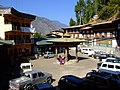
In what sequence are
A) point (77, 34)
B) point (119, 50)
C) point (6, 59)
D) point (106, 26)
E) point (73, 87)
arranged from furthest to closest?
1. point (77, 34)
2. point (106, 26)
3. point (119, 50)
4. point (6, 59)
5. point (73, 87)

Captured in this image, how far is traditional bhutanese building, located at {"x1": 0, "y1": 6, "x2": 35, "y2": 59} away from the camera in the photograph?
4057cm

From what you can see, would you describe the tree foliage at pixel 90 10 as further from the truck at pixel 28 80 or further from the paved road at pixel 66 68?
the truck at pixel 28 80

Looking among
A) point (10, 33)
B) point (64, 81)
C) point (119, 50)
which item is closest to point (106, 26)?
point (119, 50)

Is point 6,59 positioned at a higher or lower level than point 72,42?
lower

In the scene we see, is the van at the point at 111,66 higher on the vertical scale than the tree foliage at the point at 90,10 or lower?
lower

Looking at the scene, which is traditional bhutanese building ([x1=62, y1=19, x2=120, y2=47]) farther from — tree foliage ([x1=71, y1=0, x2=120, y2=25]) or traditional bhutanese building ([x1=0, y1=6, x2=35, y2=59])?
traditional bhutanese building ([x1=0, y1=6, x2=35, y2=59])

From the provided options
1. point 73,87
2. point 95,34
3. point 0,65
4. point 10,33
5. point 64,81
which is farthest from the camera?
point 95,34

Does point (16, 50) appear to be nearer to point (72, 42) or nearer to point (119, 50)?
point (72, 42)

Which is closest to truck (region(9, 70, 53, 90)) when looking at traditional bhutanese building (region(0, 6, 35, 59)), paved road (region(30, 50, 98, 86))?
paved road (region(30, 50, 98, 86))

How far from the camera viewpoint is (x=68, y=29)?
83562mm

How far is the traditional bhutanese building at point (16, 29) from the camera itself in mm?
40566

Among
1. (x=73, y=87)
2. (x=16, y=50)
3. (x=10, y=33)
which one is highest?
(x=10, y=33)

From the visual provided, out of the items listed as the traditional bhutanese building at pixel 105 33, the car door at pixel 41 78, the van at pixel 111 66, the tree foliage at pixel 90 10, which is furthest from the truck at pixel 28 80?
the tree foliage at pixel 90 10

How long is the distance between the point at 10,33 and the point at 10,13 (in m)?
4.43
